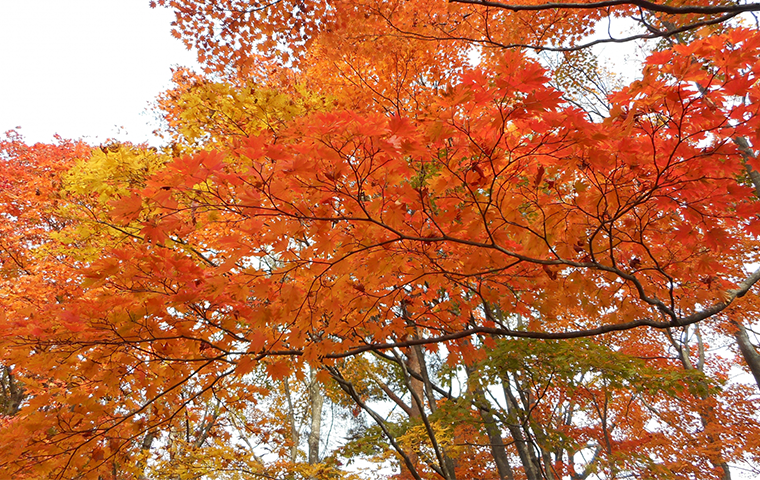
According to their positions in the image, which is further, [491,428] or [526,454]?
[491,428]

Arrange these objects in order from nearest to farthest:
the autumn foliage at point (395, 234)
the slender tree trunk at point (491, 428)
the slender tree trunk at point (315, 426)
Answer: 1. the autumn foliage at point (395, 234)
2. the slender tree trunk at point (491, 428)
3. the slender tree trunk at point (315, 426)

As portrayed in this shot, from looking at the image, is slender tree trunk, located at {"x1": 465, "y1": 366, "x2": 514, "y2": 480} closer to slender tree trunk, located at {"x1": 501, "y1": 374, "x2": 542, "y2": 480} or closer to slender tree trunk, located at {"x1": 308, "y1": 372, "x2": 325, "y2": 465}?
slender tree trunk, located at {"x1": 501, "y1": 374, "x2": 542, "y2": 480}

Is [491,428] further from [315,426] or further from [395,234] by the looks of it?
[315,426]

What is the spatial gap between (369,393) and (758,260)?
862cm

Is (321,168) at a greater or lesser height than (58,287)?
lesser

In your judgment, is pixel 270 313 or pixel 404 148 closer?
pixel 404 148

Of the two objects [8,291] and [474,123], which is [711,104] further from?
[8,291]

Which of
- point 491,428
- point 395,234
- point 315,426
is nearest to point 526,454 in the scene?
point 491,428

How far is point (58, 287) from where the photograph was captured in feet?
23.0

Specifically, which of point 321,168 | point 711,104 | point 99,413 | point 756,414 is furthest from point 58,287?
point 756,414

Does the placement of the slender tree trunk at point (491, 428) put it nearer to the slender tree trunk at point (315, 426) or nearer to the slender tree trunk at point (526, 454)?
the slender tree trunk at point (526, 454)

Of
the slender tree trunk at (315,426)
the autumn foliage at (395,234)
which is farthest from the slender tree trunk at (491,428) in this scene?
the slender tree trunk at (315,426)

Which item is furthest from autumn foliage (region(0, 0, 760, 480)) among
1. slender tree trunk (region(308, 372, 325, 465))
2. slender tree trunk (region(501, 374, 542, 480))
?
slender tree trunk (region(308, 372, 325, 465))

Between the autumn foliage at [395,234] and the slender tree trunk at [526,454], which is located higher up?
the autumn foliage at [395,234]
